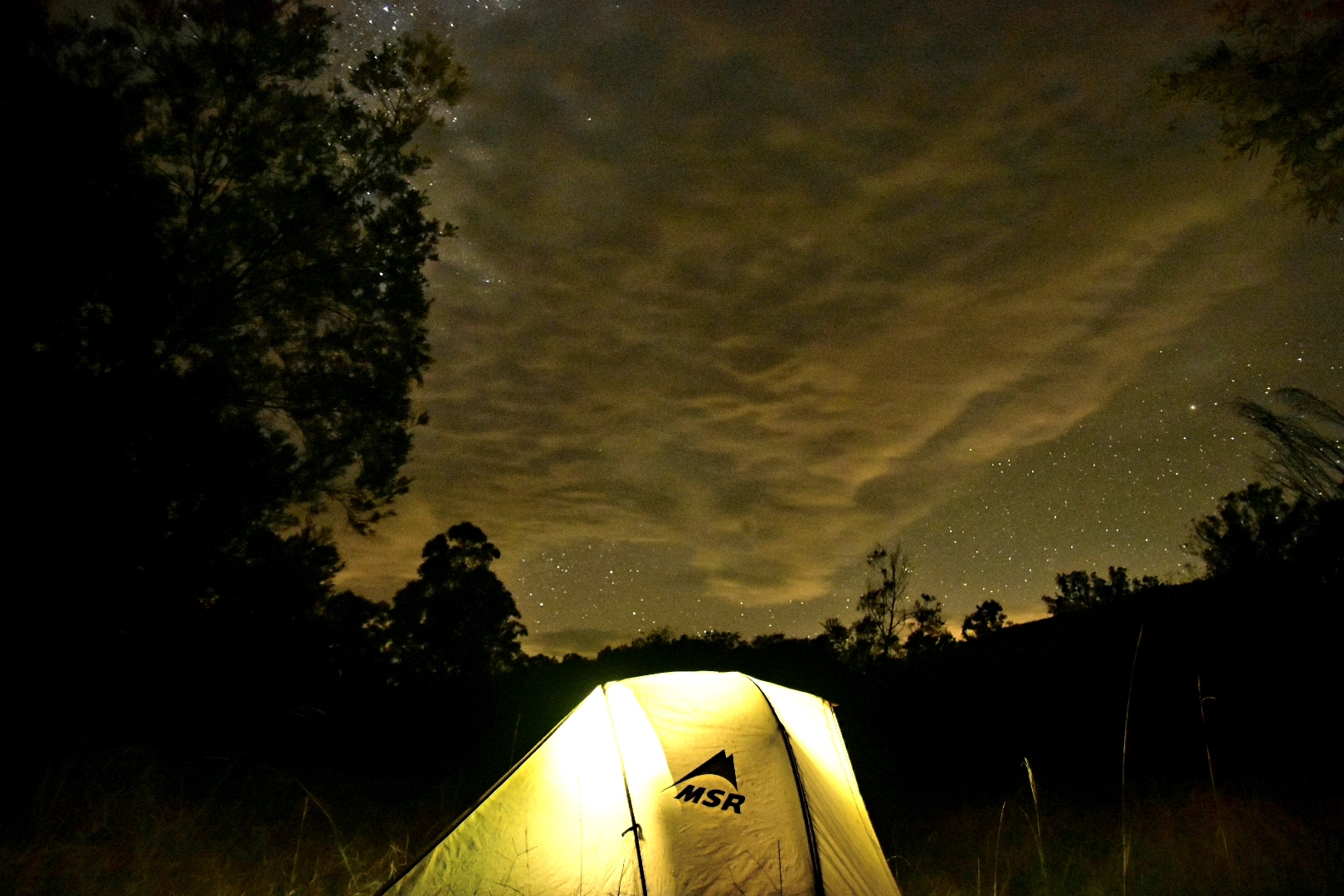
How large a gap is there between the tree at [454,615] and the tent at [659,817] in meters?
29.7

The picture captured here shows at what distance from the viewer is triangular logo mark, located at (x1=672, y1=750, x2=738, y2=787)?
17.8ft

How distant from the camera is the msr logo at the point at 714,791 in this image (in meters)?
5.32

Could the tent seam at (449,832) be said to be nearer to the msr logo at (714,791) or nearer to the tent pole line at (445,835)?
the tent pole line at (445,835)

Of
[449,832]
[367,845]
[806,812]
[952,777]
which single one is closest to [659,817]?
[806,812]

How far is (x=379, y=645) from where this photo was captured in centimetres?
3266

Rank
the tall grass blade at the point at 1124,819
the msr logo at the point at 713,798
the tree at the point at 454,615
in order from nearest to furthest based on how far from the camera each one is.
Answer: the tall grass blade at the point at 1124,819 < the msr logo at the point at 713,798 < the tree at the point at 454,615

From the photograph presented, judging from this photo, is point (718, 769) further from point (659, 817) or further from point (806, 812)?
point (806, 812)

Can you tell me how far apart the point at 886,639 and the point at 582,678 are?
63.0ft

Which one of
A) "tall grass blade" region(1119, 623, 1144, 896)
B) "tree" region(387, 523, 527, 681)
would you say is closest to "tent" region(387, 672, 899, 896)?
"tall grass blade" region(1119, 623, 1144, 896)

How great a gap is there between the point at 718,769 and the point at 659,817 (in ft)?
1.95

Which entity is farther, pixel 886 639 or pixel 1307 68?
pixel 886 639

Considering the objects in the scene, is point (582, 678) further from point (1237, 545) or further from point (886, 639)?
point (1237, 545)

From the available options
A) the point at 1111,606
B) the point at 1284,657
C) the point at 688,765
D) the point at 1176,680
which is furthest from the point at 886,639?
the point at 688,765

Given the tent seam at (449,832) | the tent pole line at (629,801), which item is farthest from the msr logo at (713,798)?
the tent seam at (449,832)
